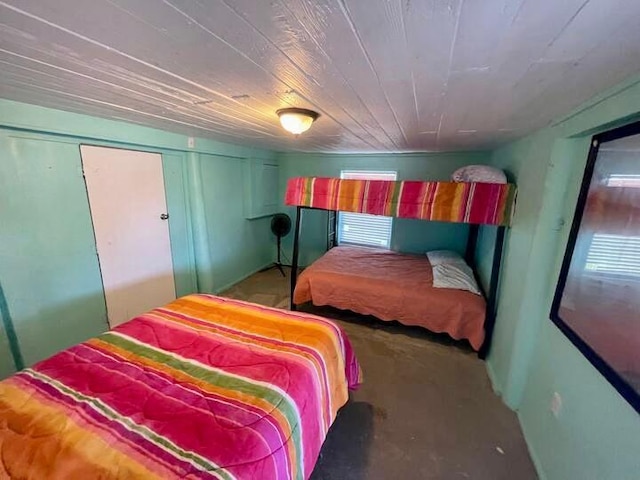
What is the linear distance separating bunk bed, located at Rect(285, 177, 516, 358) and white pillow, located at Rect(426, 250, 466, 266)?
19 cm

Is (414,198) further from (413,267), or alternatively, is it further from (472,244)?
(472,244)

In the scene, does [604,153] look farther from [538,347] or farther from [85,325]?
[85,325]

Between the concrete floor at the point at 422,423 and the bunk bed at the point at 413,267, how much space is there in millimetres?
306

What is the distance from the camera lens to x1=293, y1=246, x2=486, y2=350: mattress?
242cm

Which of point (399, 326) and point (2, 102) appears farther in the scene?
point (399, 326)

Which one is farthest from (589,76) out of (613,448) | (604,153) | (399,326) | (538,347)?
(399,326)

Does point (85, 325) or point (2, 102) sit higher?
point (2, 102)

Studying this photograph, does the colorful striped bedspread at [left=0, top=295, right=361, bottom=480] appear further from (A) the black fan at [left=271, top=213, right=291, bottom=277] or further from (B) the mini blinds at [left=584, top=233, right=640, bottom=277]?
(A) the black fan at [left=271, top=213, right=291, bottom=277]

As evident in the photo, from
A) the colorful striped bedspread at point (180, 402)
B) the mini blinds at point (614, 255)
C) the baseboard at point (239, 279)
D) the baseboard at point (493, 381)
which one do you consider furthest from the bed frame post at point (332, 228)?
the mini blinds at point (614, 255)

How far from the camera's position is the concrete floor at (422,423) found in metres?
1.45

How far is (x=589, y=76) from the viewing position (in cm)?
93

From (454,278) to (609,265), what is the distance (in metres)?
1.71

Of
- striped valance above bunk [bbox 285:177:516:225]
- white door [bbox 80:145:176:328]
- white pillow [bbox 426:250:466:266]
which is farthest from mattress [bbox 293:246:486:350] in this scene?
white door [bbox 80:145:176:328]

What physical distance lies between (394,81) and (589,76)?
26.2 inches
